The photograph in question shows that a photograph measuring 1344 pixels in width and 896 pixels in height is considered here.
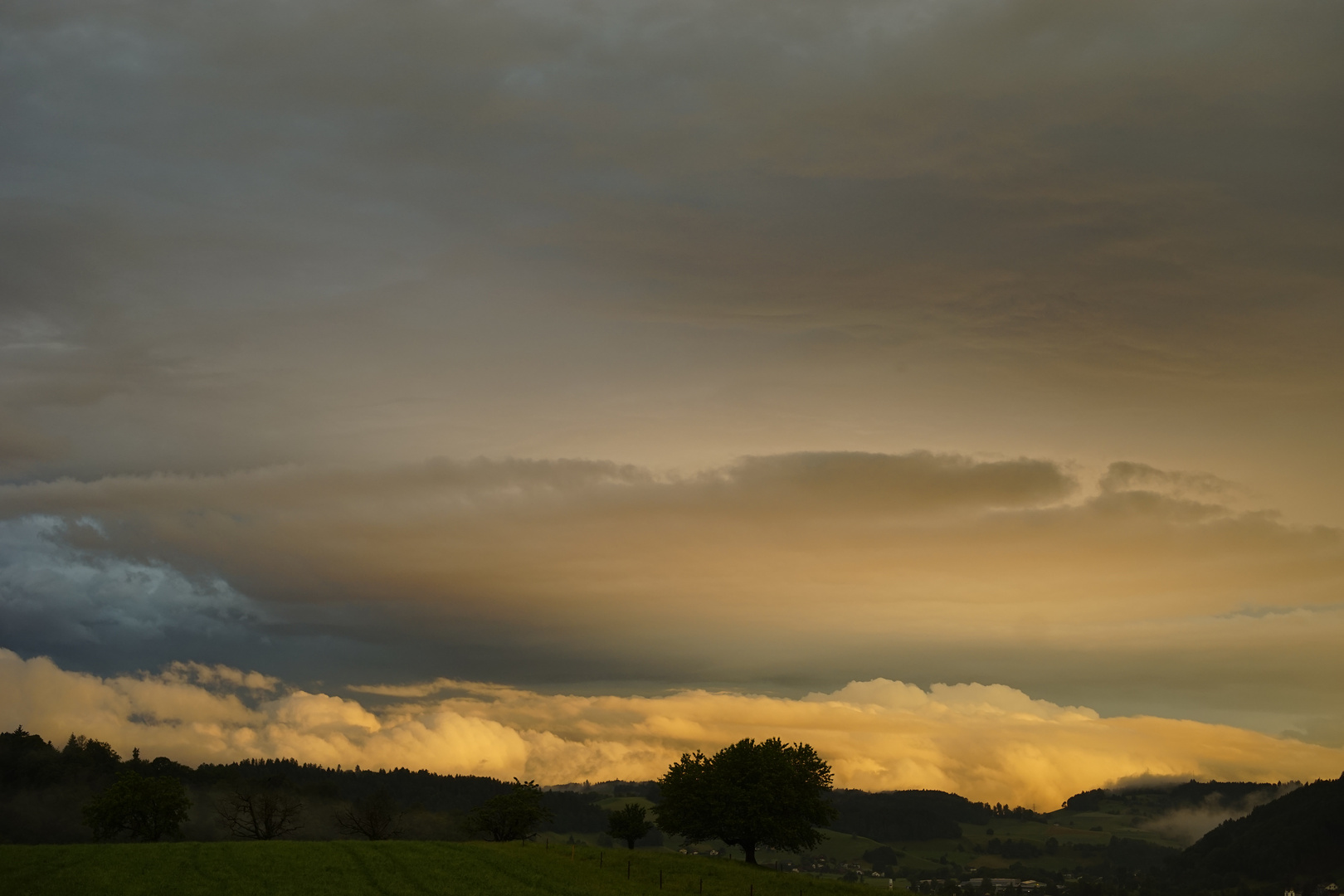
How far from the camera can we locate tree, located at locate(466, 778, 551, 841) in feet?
542

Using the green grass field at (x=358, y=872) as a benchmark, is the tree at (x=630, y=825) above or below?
below

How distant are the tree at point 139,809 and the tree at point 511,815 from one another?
4356 cm

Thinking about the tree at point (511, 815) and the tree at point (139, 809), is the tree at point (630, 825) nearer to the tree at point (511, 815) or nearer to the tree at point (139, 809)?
the tree at point (511, 815)

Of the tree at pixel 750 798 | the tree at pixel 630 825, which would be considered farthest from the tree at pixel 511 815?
the tree at pixel 750 798

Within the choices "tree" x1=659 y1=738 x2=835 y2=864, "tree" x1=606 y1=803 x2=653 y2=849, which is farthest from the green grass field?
"tree" x1=606 y1=803 x2=653 y2=849

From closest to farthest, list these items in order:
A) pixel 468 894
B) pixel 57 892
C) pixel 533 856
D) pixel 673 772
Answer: pixel 57 892 < pixel 468 894 < pixel 533 856 < pixel 673 772

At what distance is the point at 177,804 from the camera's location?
155 metres

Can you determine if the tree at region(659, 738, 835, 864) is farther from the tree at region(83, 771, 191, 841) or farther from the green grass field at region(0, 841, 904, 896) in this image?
the tree at region(83, 771, 191, 841)

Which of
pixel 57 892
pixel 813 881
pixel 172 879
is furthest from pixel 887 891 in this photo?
pixel 57 892

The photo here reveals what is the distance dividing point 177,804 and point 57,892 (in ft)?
264

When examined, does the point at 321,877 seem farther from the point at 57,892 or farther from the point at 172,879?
the point at 57,892

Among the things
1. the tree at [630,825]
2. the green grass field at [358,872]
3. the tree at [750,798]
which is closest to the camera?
the green grass field at [358,872]

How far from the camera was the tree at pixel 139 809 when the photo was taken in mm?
151500

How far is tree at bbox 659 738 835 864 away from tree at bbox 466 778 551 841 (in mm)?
22096
